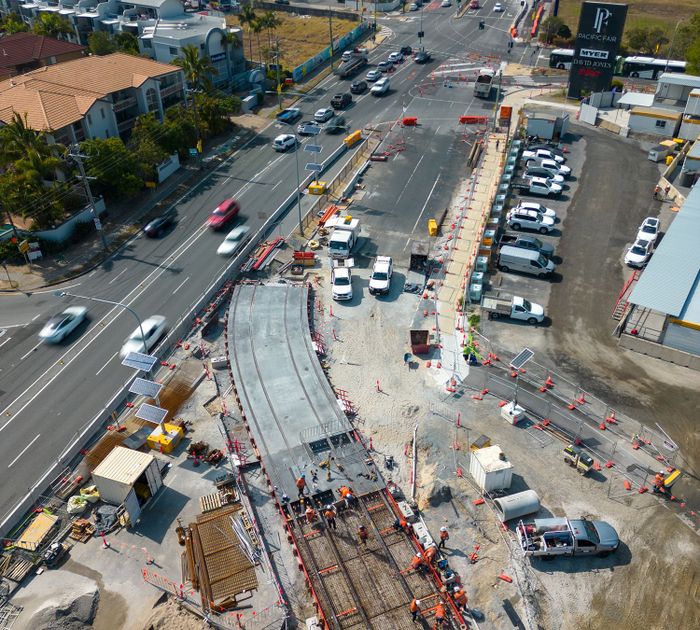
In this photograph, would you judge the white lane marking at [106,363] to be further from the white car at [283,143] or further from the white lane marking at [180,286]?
the white car at [283,143]

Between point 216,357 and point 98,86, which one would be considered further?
point 98,86

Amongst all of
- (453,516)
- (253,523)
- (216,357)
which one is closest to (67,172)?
(216,357)

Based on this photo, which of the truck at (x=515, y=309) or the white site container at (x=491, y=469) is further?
the truck at (x=515, y=309)

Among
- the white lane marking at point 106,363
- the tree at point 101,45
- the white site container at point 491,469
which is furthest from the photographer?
the tree at point 101,45

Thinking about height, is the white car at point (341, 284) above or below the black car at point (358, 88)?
below

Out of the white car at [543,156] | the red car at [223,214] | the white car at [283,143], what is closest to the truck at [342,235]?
the red car at [223,214]

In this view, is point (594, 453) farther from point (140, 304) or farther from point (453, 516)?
point (140, 304)

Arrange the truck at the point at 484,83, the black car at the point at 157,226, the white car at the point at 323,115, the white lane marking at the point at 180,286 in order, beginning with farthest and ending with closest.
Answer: the truck at the point at 484,83
the white car at the point at 323,115
the black car at the point at 157,226
the white lane marking at the point at 180,286
